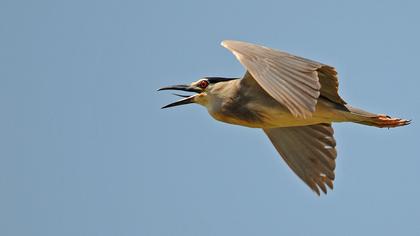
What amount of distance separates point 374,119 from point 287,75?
78.8 inches

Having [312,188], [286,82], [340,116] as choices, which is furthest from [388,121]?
[286,82]

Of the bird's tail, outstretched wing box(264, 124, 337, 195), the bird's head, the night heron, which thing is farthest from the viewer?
outstretched wing box(264, 124, 337, 195)

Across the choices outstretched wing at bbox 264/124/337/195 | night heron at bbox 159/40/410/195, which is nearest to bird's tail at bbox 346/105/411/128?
night heron at bbox 159/40/410/195

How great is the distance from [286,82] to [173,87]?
3066 mm

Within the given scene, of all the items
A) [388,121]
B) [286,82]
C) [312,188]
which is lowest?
[312,188]

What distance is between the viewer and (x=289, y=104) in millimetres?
9922

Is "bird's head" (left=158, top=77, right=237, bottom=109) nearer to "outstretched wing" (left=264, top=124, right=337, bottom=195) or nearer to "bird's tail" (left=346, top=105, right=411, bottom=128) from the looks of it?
"outstretched wing" (left=264, top=124, right=337, bottom=195)

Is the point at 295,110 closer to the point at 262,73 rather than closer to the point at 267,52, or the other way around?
the point at 262,73

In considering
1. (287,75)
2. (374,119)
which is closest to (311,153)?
(374,119)

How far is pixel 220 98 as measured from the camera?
12.3 meters

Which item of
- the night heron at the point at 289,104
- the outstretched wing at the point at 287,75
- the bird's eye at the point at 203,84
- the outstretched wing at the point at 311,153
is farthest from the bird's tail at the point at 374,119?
the bird's eye at the point at 203,84

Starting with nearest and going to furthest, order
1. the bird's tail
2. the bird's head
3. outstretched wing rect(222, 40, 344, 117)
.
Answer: outstretched wing rect(222, 40, 344, 117) → the bird's tail → the bird's head

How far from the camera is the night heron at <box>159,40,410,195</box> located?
10.3 m

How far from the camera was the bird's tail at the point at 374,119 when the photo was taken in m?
11.9
